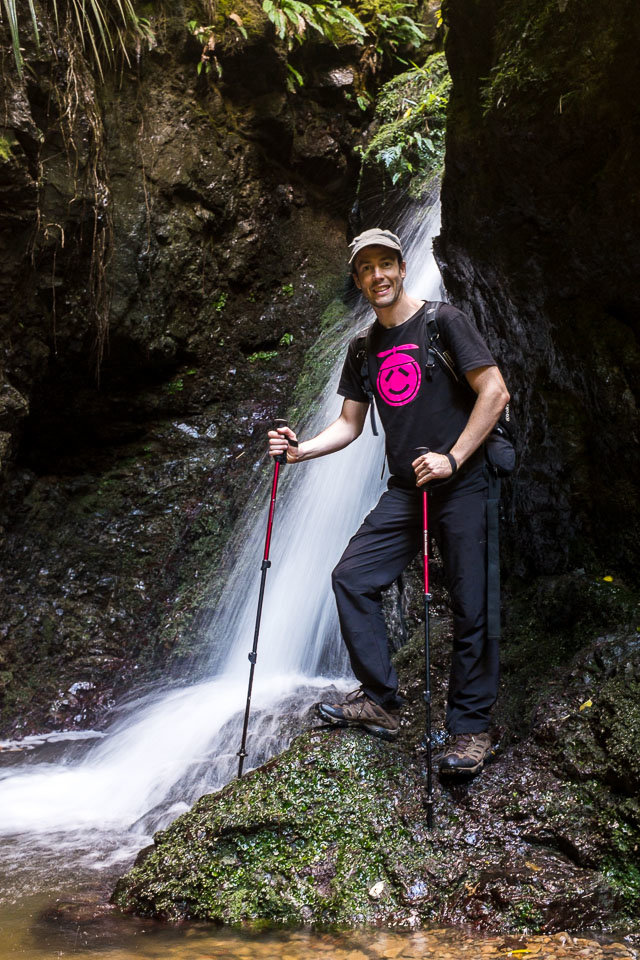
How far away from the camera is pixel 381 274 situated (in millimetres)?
3547

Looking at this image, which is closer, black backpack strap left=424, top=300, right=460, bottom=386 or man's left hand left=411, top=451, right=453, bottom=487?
man's left hand left=411, top=451, right=453, bottom=487

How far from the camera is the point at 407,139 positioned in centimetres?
989

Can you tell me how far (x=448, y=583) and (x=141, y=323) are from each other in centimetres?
584

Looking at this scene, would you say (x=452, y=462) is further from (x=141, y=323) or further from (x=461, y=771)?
(x=141, y=323)

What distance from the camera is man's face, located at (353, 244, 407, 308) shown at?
3553mm

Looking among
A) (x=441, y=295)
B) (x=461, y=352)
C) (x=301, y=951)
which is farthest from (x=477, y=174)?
(x=301, y=951)

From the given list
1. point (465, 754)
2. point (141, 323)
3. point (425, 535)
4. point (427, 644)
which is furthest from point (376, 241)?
point (141, 323)

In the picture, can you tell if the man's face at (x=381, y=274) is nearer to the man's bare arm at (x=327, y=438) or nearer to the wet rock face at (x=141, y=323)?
the man's bare arm at (x=327, y=438)

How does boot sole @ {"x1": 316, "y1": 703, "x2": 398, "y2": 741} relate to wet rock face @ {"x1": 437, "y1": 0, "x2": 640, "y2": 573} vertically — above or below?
below

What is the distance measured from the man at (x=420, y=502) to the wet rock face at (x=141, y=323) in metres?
3.74

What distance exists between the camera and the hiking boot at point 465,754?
10.7ft

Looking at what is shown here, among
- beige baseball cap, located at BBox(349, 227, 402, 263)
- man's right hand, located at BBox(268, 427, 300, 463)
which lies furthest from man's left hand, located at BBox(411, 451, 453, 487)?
beige baseball cap, located at BBox(349, 227, 402, 263)

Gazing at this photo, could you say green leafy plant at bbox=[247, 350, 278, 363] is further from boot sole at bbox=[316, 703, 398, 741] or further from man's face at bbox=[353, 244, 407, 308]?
boot sole at bbox=[316, 703, 398, 741]

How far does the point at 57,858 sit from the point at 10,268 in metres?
4.96
